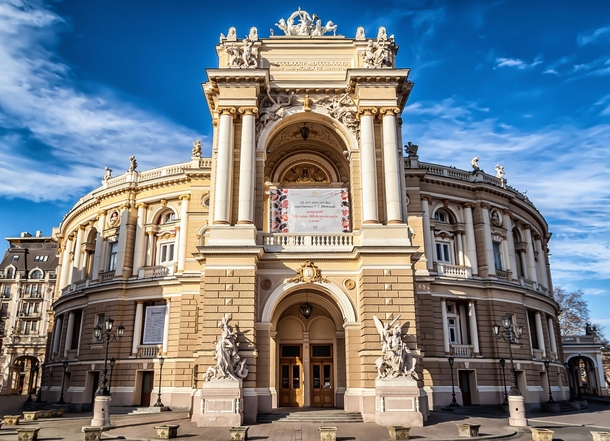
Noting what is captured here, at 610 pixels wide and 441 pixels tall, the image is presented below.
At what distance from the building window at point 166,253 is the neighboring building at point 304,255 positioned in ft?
0.88

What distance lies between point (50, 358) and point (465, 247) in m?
34.7

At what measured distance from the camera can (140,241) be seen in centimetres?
3872

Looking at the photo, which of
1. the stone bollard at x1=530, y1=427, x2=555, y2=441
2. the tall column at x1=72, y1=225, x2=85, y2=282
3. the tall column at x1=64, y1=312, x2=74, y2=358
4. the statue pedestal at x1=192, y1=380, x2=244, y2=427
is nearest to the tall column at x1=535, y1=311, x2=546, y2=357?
→ the stone bollard at x1=530, y1=427, x2=555, y2=441

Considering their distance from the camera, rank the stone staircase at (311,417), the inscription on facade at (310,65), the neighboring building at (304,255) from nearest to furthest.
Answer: the stone staircase at (311,417) → the neighboring building at (304,255) → the inscription on facade at (310,65)

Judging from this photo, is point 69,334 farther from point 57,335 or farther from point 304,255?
point 304,255

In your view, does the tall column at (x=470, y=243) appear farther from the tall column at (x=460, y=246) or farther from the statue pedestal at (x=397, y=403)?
the statue pedestal at (x=397, y=403)

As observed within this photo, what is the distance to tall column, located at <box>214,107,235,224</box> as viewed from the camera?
2428 centimetres

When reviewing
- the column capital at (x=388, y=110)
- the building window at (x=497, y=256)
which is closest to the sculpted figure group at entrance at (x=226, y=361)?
the column capital at (x=388, y=110)

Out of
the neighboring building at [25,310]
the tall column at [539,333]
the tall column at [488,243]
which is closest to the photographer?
the tall column at [488,243]

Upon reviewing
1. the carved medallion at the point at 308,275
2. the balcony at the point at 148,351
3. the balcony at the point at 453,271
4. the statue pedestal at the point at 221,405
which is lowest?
the statue pedestal at the point at 221,405

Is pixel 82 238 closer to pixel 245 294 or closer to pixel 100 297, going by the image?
pixel 100 297

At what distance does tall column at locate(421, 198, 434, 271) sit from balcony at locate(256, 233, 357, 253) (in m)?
13.1

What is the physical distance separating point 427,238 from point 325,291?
50.8ft

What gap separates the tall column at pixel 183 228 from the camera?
36.7m
